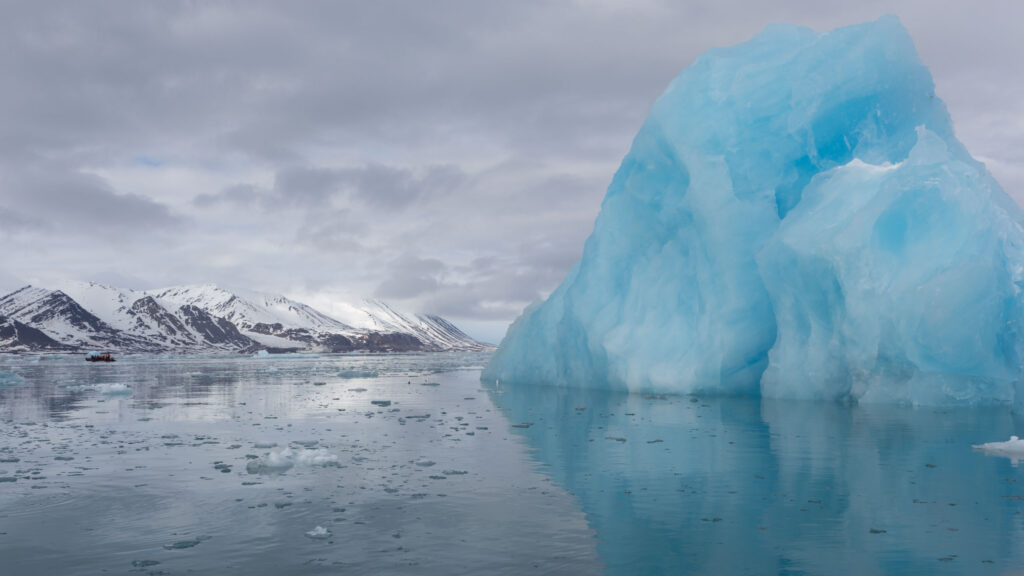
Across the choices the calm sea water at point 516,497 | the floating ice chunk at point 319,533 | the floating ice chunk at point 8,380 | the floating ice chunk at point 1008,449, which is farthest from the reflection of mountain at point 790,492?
the floating ice chunk at point 8,380

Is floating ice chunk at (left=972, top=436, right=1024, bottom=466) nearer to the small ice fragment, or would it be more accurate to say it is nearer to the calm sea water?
the calm sea water

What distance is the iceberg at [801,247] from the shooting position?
18266mm

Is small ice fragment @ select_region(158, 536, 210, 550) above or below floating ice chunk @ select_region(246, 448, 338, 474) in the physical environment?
below

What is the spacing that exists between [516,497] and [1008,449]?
7.37 meters

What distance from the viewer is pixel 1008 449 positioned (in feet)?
35.2

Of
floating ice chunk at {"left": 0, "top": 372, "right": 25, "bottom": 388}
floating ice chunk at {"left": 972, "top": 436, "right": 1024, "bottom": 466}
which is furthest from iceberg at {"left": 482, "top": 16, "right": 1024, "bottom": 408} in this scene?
floating ice chunk at {"left": 0, "top": 372, "right": 25, "bottom": 388}

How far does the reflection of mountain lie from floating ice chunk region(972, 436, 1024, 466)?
28cm

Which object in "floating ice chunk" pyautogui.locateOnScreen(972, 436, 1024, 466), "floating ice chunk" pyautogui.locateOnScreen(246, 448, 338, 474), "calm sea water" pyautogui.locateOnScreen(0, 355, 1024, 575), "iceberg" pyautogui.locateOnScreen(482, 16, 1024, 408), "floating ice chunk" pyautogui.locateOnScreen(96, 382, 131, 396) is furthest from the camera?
"floating ice chunk" pyautogui.locateOnScreen(96, 382, 131, 396)

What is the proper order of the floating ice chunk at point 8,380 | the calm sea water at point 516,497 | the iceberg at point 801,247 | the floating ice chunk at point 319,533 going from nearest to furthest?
the calm sea water at point 516,497, the floating ice chunk at point 319,533, the iceberg at point 801,247, the floating ice chunk at point 8,380

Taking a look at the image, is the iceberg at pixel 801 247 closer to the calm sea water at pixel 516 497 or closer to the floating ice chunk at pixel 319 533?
the calm sea water at pixel 516 497

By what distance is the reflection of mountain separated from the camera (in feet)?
19.7

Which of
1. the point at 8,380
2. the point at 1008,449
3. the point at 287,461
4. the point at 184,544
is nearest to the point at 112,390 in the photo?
the point at 8,380

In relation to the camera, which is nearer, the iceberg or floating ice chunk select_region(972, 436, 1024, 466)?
floating ice chunk select_region(972, 436, 1024, 466)

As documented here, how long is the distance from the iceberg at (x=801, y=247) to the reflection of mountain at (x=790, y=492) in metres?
3.07
